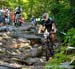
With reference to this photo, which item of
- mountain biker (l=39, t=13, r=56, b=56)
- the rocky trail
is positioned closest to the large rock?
the rocky trail

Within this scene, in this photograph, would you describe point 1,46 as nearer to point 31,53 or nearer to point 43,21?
point 31,53

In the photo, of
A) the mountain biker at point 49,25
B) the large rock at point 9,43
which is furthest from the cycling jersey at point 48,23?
the large rock at point 9,43

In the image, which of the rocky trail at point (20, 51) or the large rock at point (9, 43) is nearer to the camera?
the rocky trail at point (20, 51)

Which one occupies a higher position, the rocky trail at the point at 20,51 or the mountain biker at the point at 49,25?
the mountain biker at the point at 49,25

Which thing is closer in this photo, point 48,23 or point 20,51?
point 48,23

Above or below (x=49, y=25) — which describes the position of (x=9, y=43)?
below

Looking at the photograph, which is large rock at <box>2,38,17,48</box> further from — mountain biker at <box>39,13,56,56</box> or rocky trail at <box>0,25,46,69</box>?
mountain biker at <box>39,13,56,56</box>

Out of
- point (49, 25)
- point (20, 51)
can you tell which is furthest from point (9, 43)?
point (49, 25)

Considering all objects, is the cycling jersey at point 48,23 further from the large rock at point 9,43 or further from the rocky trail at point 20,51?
the large rock at point 9,43

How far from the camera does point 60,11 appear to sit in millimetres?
17500

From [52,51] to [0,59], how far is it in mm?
2282

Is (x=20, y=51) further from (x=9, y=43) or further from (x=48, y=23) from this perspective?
(x=48, y=23)

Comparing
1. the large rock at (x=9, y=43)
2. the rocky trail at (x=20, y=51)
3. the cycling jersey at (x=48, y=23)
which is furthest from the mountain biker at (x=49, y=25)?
the large rock at (x=9, y=43)

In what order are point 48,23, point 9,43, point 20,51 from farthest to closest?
point 9,43 → point 20,51 → point 48,23
